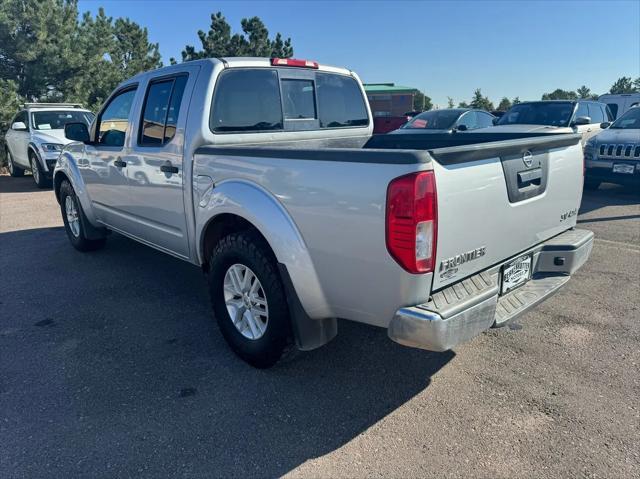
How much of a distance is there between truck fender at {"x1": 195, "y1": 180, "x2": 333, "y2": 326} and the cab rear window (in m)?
0.80

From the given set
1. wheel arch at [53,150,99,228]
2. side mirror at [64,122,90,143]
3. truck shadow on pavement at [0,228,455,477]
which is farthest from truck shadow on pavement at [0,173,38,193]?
truck shadow on pavement at [0,228,455,477]

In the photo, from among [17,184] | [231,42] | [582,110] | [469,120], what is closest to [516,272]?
[469,120]

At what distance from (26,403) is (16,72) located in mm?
16097

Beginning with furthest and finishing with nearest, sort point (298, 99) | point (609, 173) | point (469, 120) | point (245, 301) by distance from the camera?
point (469, 120) < point (609, 173) < point (298, 99) < point (245, 301)

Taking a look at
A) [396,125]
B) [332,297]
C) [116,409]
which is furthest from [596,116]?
[116,409]

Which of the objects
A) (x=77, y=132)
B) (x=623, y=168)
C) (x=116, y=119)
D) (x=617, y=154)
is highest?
(x=116, y=119)

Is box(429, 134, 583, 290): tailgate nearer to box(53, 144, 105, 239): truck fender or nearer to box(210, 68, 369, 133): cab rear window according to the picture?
box(210, 68, 369, 133): cab rear window

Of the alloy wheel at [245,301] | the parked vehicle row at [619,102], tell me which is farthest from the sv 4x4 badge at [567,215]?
the parked vehicle row at [619,102]

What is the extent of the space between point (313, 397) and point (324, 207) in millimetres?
1213

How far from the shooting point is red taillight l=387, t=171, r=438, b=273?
2223 mm

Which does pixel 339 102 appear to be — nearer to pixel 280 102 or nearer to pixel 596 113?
pixel 280 102

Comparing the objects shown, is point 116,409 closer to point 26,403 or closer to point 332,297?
point 26,403

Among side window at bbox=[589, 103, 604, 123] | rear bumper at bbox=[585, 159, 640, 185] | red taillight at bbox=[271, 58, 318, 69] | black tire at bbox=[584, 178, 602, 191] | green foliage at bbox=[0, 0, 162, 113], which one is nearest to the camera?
red taillight at bbox=[271, 58, 318, 69]

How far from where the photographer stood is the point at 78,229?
234 inches
